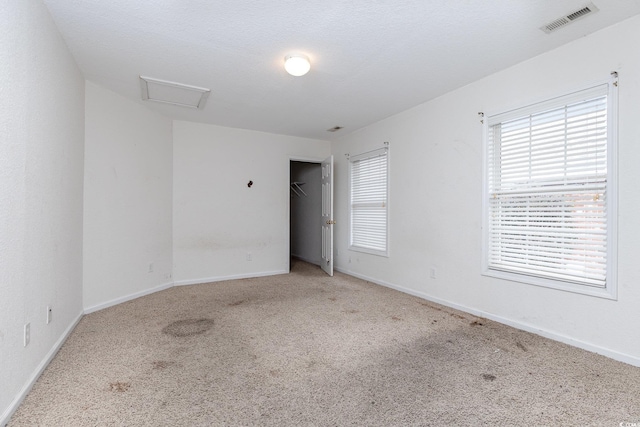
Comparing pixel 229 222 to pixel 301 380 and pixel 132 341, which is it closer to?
pixel 132 341

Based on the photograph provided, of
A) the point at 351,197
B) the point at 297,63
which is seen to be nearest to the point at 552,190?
the point at 297,63

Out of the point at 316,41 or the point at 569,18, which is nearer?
the point at 569,18

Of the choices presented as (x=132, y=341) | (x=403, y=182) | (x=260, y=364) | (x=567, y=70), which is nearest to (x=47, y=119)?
(x=132, y=341)

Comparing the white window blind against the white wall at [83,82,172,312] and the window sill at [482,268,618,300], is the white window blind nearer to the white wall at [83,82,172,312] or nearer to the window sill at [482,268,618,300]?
the window sill at [482,268,618,300]

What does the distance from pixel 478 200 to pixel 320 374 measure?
2388mm

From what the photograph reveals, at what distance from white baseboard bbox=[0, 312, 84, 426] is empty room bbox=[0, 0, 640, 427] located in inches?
0.6

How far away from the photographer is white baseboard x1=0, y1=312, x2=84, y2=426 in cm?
153

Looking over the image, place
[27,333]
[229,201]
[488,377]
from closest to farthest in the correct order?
1. [27,333]
2. [488,377]
3. [229,201]

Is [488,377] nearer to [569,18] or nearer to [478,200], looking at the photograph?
[478,200]

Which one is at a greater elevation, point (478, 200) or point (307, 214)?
point (478, 200)

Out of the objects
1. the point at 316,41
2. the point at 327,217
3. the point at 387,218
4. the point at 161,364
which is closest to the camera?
the point at 161,364

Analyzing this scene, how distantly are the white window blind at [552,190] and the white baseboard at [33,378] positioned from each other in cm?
371

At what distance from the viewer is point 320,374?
202cm

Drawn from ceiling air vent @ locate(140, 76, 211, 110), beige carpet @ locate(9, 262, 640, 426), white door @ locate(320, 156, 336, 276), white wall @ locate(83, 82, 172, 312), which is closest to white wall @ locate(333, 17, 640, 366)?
beige carpet @ locate(9, 262, 640, 426)
